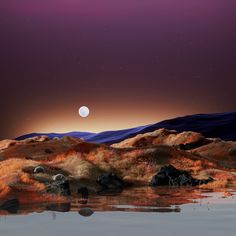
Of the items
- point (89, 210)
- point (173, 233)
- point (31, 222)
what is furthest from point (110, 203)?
point (173, 233)

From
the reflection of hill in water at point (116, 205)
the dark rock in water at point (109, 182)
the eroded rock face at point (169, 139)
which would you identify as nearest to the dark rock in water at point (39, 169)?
the dark rock in water at point (109, 182)

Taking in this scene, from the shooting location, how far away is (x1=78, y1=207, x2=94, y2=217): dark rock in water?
53.8ft

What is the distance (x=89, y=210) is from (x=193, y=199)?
19.6 ft

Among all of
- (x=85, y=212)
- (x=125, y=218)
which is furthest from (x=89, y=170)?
(x=125, y=218)

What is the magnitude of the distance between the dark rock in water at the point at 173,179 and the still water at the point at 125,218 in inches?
413

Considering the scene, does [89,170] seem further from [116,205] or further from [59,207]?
[59,207]

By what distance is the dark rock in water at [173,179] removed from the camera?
105 ft

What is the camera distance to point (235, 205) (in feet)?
63.5

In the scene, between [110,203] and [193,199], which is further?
[193,199]

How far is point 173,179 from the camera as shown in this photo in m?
32.7

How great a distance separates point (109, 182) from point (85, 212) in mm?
13164

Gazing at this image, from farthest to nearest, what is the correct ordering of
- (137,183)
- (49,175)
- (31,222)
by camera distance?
(137,183) < (49,175) < (31,222)

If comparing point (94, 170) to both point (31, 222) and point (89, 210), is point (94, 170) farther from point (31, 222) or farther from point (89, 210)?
point (31, 222)

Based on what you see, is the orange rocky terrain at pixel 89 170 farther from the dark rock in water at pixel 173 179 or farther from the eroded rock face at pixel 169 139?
the eroded rock face at pixel 169 139
